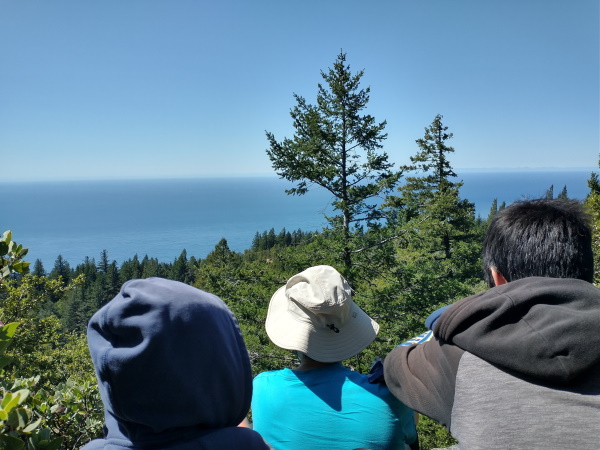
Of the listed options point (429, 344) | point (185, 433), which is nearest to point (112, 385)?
point (185, 433)

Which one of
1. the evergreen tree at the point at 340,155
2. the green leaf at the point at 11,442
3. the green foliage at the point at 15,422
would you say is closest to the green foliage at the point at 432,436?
the evergreen tree at the point at 340,155

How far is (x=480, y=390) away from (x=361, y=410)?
0.61m

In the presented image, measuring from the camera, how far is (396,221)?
1043 cm

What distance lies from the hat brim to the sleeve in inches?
12.8

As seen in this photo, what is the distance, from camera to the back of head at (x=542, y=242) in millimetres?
1359

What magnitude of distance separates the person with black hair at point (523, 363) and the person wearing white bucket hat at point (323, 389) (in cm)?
32

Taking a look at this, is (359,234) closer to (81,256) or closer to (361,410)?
(361,410)

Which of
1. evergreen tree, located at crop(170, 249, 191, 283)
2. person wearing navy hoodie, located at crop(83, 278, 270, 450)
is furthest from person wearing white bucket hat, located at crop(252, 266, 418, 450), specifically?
evergreen tree, located at crop(170, 249, 191, 283)

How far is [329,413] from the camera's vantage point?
1629 millimetres

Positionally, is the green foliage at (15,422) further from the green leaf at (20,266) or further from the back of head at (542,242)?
the back of head at (542,242)

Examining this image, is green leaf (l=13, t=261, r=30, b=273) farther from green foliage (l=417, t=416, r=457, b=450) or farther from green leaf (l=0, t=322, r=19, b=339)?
green foliage (l=417, t=416, r=457, b=450)

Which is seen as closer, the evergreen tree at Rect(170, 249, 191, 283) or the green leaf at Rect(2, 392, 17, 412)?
the green leaf at Rect(2, 392, 17, 412)

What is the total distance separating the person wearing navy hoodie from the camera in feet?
3.39

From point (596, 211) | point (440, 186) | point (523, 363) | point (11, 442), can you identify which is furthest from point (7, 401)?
point (440, 186)
